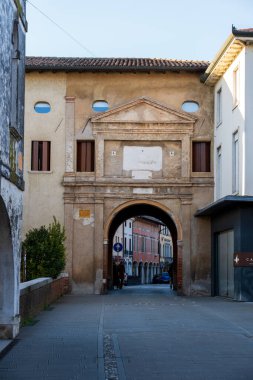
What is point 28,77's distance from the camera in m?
32.4

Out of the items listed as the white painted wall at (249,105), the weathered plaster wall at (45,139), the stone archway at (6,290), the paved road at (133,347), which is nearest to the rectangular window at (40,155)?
the weathered plaster wall at (45,139)

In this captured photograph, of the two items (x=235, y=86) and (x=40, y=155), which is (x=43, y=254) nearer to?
(x=40, y=155)

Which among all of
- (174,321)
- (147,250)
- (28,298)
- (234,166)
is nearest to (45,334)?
(28,298)

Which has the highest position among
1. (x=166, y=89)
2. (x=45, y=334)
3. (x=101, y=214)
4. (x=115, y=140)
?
(x=166, y=89)

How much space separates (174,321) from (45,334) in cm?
399

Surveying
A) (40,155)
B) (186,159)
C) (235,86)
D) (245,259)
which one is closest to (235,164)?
(235,86)

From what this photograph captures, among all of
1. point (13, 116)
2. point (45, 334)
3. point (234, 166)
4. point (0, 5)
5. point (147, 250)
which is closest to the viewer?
point (0, 5)

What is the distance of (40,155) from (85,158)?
195 centimetres

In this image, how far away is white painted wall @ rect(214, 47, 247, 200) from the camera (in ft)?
86.7

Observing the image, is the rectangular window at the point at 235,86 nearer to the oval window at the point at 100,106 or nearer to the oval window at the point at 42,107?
the oval window at the point at 100,106

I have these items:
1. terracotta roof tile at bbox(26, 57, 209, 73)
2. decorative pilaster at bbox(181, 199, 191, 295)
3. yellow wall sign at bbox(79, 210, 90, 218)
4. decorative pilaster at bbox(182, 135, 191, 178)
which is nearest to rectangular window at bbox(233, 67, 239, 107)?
terracotta roof tile at bbox(26, 57, 209, 73)

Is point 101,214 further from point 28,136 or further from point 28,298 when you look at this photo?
point 28,298

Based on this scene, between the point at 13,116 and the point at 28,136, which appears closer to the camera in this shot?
the point at 13,116

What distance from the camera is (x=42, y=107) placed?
1277 inches
